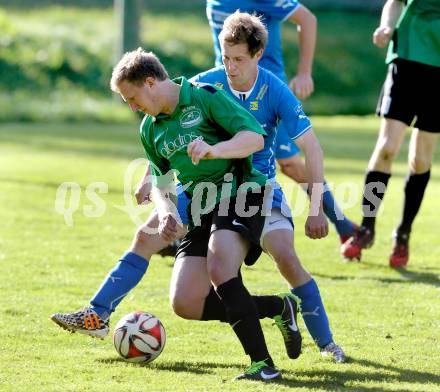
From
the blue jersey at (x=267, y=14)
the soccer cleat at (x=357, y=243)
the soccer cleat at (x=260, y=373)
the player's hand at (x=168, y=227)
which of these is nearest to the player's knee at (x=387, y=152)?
the soccer cleat at (x=357, y=243)

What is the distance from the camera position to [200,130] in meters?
5.25

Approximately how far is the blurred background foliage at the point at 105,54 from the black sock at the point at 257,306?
1803cm

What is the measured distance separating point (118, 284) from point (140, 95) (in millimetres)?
1117

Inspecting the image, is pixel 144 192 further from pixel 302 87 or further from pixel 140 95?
pixel 302 87

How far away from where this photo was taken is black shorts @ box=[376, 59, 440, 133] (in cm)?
776

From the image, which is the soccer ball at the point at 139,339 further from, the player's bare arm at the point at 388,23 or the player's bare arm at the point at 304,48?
the player's bare arm at the point at 388,23

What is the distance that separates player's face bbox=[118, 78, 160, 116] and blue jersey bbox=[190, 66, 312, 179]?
1.89 ft

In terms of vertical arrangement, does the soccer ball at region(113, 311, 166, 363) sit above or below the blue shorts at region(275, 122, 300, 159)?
below

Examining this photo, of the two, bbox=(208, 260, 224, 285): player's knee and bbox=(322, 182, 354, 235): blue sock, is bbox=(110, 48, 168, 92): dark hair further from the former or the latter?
bbox=(322, 182, 354, 235): blue sock

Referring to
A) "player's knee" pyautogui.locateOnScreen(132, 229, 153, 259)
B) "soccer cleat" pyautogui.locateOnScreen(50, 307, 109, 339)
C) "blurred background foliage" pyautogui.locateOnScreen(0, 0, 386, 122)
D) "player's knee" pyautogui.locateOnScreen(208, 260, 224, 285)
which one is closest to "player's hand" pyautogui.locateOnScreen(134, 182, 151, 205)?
"player's knee" pyautogui.locateOnScreen(132, 229, 153, 259)

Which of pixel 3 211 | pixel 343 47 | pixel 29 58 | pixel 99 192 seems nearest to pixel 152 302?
pixel 3 211

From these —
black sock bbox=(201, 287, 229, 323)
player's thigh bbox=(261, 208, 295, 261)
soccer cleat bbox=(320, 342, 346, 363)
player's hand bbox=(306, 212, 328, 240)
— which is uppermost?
player's hand bbox=(306, 212, 328, 240)

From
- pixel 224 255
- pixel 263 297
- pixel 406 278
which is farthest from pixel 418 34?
pixel 224 255

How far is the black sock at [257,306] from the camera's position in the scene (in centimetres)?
534
